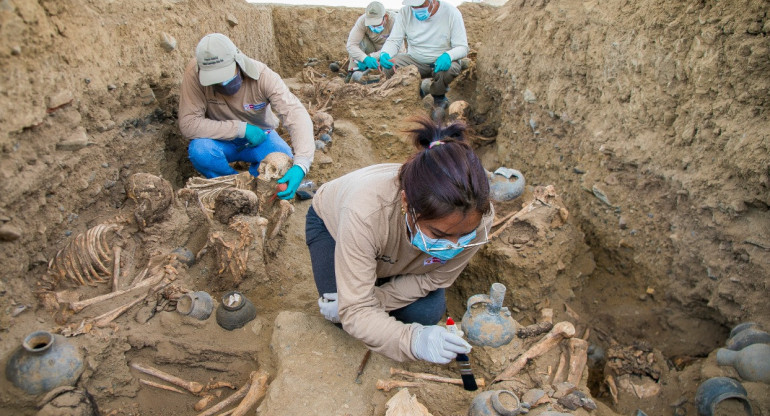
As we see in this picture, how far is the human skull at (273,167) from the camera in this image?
132 inches

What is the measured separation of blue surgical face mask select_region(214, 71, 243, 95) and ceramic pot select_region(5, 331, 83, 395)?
206cm

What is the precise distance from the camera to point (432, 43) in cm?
560

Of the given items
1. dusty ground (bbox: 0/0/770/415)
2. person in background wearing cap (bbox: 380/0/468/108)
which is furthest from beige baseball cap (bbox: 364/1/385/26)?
dusty ground (bbox: 0/0/770/415)

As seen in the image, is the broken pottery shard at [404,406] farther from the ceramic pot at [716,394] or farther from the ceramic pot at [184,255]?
the ceramic pot at [184,255]

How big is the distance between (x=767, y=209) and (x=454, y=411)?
6.93ft

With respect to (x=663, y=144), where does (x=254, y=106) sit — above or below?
below

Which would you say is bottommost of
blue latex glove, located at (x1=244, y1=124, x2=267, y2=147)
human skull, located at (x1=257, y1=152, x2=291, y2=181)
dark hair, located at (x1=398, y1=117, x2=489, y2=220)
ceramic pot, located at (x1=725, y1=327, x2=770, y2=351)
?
ceramic pot, located at (x1=725, y1=327, x2=770, y2=351)

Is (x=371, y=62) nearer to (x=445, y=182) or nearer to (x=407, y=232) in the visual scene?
(x=407, y=232)

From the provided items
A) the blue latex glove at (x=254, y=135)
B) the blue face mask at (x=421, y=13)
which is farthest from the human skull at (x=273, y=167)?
the blue face mask at (x=421, y=13)

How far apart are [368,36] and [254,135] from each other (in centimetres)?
346

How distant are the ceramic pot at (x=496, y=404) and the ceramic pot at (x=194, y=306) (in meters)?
1.61

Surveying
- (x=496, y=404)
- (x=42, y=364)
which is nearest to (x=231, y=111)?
(x=42, y=364)

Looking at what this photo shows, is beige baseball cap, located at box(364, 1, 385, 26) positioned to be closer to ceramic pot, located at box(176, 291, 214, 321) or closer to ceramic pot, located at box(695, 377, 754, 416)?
ceramic pot, located at box(176, 291, 214, 321)

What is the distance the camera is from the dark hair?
161cm
